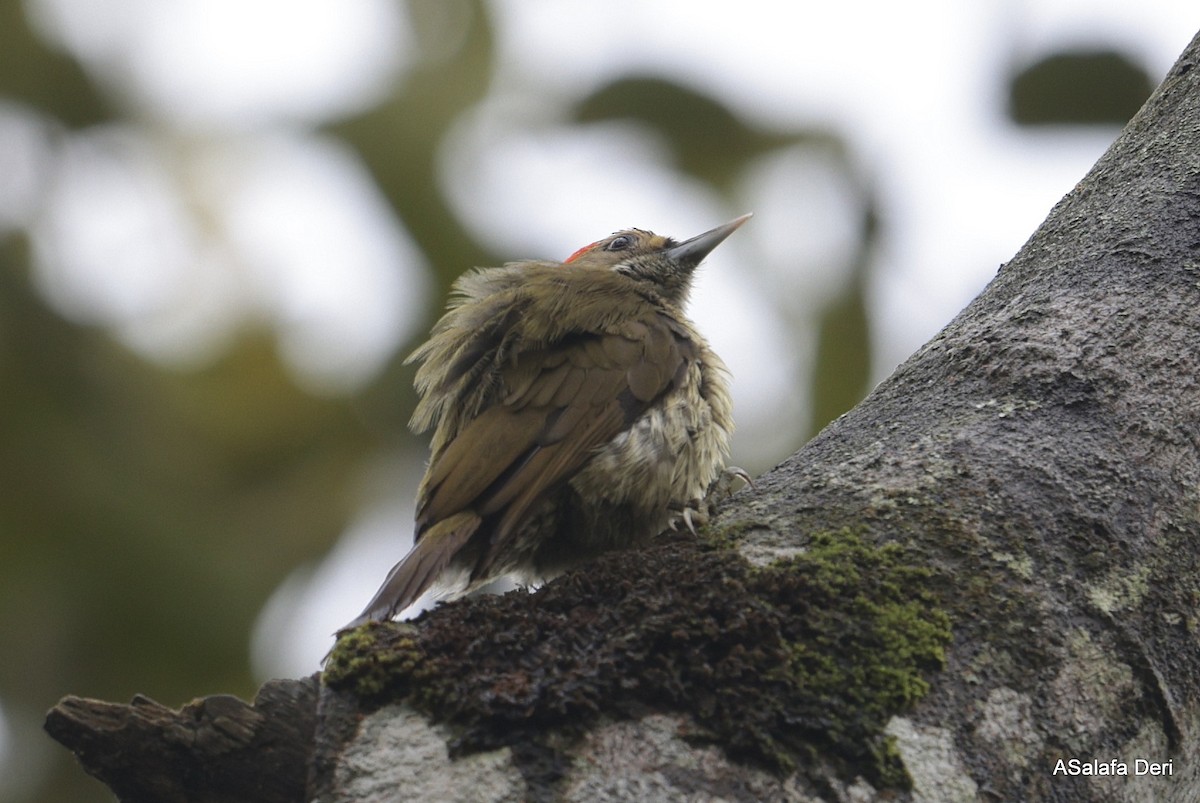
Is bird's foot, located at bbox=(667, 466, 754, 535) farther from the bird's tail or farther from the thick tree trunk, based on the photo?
the bird's tail

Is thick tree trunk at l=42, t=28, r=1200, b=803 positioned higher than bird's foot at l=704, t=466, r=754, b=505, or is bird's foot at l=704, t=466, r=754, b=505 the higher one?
bird's foot at l=704, t=466, r=754, b=505

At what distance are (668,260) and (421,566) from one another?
83.8 inches

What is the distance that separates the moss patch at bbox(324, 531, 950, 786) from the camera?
1.70 metres

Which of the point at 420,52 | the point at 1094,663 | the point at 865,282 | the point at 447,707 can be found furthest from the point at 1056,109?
the point at 447,707

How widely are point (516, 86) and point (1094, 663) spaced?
6758mm

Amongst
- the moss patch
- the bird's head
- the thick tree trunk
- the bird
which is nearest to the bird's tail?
the bird

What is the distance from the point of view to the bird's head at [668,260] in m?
4.56

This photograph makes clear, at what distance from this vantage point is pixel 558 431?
3.15m

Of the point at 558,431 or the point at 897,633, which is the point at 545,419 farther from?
the point at 897,633

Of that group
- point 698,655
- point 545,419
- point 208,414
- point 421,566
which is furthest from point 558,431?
point 208,414

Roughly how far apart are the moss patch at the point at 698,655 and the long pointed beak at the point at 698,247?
8.61 feet

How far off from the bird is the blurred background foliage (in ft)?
9.47

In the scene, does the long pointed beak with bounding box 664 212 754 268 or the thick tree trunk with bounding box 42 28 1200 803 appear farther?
the long pointed beak with bounding box 664 212 754 268

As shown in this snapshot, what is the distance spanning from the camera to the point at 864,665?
1818 millimetres
